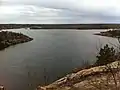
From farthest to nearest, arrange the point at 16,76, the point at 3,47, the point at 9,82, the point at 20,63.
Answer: the point at 3,47 < the point at 20,63 < the point at 16,76 < the point at 9,82

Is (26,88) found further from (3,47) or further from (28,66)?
(3,47)

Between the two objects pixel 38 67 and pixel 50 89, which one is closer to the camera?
pixel 50 89

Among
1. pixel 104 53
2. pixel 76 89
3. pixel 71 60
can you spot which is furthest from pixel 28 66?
pixel 76 89

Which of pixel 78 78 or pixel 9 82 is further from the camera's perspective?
pixel 9 82

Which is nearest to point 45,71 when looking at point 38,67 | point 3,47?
point 38,67

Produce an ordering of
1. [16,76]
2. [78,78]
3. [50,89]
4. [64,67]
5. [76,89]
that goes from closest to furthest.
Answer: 1. [76,89]
2. [50,89]
3. [78,78]
4. [16,76]
5. [64,67]

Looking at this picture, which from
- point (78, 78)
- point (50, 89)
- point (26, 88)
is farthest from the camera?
point (26, 88)

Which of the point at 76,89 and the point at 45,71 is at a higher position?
the point at 76,89

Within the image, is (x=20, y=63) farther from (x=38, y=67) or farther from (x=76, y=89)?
(x=76, y=89)

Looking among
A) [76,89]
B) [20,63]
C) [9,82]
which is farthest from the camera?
[20,63]
